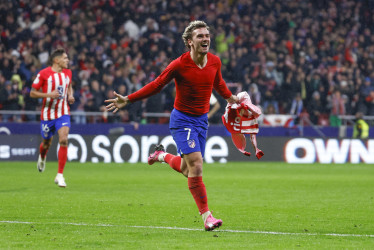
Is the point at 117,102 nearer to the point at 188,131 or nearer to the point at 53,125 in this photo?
the point at 188,131

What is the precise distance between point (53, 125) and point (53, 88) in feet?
2.31

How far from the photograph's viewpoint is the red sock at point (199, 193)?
25.8 ft

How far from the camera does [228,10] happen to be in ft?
98.2

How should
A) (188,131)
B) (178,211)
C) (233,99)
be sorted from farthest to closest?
(178,211) < (233,99) < (188,131)

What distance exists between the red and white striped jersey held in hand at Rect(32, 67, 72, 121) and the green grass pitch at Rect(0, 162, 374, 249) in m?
1.41

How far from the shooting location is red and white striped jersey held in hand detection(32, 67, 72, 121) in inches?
544

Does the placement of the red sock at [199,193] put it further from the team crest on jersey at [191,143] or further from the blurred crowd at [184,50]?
the blurred crowd at [184,50]

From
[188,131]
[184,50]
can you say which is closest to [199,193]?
[188,131]

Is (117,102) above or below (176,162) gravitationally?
above

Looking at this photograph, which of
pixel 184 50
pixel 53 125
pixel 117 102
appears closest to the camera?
pixel 117 102

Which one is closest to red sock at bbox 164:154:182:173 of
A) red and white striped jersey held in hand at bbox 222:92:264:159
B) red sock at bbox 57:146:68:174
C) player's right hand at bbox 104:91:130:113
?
red and white striped jersey held in hand at bbox 222:92:264:159

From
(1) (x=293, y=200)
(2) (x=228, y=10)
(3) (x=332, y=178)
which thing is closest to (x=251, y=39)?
(2) (x=228, y=10)

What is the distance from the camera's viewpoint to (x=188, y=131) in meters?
8.09

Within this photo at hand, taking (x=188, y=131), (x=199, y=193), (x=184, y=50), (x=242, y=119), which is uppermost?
(x=184, y=50)
